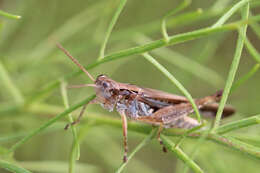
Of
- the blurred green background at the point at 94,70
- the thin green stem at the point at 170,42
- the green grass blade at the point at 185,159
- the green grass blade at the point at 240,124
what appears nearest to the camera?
the thin green stem at the point at 170,42

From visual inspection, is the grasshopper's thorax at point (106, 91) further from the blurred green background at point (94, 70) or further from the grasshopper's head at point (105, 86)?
the blurred green background at point (94, 70)

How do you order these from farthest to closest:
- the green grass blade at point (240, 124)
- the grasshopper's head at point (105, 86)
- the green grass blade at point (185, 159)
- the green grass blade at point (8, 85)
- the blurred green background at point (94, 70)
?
the blurred green background at point (94, 70)
the green grass blade at point (8, 85)
the grasshopper's head at point (105, 86)
the green grass blade at point (185, 159)
the green grass blade at point (240, 124)

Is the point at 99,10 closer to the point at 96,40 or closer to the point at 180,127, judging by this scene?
the point at 96,40

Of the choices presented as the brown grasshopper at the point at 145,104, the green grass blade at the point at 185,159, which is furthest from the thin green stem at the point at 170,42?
the green grass blade at the point at 185,159

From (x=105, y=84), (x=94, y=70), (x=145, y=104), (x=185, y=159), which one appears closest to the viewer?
(x=185, y=159)

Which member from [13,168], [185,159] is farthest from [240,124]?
[13,168]

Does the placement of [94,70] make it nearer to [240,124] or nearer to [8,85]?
[8,85]
